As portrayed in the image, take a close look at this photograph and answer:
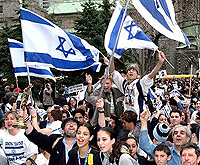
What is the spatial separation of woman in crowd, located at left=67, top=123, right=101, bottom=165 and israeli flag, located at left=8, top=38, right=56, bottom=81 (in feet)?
10.0

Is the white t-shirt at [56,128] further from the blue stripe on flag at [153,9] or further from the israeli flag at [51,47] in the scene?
the blue stripe on flag at [153,9]

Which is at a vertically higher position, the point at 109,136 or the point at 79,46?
the point at 79,46

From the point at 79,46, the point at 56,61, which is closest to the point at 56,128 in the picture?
the point at 56,61

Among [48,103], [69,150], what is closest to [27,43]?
[69,150]

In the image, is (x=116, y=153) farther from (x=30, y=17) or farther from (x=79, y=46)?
(x=30, y=17)

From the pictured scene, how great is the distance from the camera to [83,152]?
5285 mm

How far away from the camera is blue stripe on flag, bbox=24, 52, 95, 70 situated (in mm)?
7477

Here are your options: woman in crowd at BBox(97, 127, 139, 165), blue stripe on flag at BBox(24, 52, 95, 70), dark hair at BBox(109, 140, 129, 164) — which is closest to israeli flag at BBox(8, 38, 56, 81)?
blue stripe on flag at BBox(24, 52, 95, 70)

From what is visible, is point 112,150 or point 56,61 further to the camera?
point 56,61

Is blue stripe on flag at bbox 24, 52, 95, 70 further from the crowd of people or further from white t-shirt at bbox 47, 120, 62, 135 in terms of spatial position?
white t-shirt at bbox 47, 120, 62, 135

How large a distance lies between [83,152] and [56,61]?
297 centimetres

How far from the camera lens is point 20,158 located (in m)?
6.28

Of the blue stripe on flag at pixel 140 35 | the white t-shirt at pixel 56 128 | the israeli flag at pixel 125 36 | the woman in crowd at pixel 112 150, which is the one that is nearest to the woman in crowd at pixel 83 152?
the woman in crowd at pixel 112 150

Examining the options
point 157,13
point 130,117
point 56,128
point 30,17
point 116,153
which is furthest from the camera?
point 30,17
